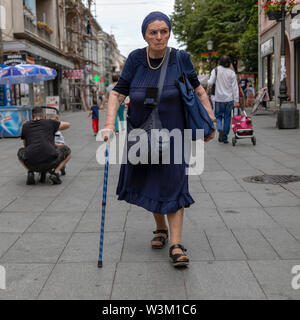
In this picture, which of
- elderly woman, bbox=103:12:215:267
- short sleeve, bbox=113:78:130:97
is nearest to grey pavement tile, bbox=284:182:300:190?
elderly woman, bbox=103:12:215:267

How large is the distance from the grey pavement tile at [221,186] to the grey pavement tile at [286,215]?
1131mm

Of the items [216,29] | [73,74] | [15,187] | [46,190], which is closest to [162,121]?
[46,190]

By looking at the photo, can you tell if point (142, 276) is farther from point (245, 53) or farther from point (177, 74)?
point (245, 53)

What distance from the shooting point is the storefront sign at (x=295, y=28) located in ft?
66.6

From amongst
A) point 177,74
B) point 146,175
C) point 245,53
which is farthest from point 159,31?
point 245,53

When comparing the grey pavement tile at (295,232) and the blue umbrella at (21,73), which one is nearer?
the grey pavement tile at (295,232)

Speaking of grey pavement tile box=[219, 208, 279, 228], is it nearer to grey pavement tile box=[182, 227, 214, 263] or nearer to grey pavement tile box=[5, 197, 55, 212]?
grey pavement tile box=[182, 227, 214, 263]

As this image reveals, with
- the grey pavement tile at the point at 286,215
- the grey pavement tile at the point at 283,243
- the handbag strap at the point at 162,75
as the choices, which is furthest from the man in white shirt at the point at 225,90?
the handbag strap at the point at 162,75

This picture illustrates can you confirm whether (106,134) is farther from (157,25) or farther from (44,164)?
(44,164)

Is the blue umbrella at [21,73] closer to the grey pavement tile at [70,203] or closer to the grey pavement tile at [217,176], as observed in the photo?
the grey pavement tile at [217,176]

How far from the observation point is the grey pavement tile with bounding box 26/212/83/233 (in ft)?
15.7

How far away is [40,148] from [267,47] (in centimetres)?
2266

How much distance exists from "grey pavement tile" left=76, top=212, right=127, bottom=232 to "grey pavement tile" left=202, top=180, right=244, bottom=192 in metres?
1.63

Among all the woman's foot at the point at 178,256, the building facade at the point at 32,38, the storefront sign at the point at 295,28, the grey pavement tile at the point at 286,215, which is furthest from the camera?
the building facade at the point at 32,38
